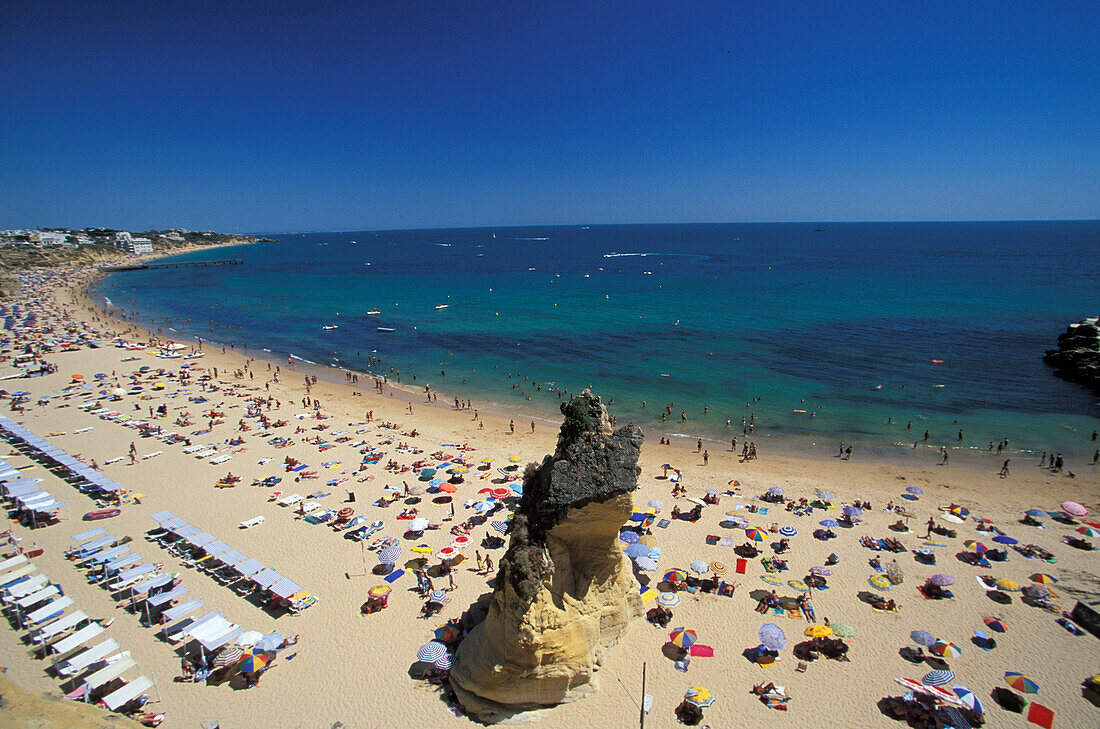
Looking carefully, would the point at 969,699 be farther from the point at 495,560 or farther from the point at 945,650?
the point at 495,560

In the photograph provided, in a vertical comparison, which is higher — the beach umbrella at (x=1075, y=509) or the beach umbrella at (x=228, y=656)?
the beach umbrella at (x=1075, y=509)

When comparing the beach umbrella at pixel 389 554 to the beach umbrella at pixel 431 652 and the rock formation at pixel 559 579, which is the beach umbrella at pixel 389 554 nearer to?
the beach umbrella at pixel 431 652

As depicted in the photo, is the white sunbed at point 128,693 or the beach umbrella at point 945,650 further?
the beach umbrella at point 945,650

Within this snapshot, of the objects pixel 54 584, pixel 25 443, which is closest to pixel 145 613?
pixel 54 584

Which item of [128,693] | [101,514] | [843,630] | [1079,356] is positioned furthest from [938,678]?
[1079,356]

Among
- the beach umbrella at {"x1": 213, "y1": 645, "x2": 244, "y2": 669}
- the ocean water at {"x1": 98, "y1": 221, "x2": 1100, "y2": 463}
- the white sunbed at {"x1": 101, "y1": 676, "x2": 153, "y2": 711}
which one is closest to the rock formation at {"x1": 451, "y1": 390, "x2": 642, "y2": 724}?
the beach umbrella at {"x1": 213, "y1": 645, "x2": 244, "y2": 669}

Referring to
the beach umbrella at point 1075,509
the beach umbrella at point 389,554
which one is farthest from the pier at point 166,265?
the beach umbrella at point 1075,509

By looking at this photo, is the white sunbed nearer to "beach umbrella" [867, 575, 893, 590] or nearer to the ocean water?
"beach umbrella" [867, 575, 893, 590]
